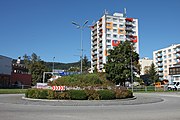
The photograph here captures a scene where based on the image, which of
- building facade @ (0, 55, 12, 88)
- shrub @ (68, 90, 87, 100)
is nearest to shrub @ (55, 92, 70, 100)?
shrub @ (68, 90, 87, 100)

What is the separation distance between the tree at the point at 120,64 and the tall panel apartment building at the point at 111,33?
154 feet

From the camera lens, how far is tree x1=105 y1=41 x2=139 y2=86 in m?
59.4

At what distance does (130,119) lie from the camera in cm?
1160

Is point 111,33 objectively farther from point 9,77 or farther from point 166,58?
point 9,77

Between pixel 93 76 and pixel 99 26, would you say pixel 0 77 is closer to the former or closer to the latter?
pixel 93 76

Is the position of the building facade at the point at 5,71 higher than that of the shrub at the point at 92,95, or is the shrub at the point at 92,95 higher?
the building facade at the point at 5,71

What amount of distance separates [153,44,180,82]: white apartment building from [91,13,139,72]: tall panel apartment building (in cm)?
2049

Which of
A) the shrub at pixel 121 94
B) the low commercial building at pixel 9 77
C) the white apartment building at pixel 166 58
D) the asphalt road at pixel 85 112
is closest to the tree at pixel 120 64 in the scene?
the low commercial building at pixel 9 77

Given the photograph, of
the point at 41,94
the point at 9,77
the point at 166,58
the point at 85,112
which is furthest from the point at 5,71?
the point at 166,58

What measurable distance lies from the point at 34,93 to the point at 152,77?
8836 centimetres

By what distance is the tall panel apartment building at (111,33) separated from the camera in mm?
111150

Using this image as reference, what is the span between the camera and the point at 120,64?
2344 inches

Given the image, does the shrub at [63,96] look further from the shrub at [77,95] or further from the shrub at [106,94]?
the shrub at [106,94]

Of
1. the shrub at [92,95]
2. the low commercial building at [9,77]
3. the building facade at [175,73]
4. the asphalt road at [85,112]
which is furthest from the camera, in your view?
the building facade at [175,73]
